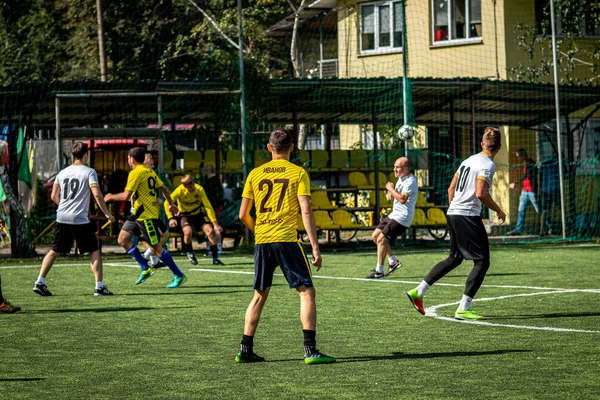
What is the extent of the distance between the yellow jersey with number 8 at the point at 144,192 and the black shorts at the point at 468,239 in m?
5.52

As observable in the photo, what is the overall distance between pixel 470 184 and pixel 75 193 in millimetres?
5455

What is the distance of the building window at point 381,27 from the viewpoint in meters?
34.3

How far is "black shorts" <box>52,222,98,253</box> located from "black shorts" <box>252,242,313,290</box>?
6006 mm

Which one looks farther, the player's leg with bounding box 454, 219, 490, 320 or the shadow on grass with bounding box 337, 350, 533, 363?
the player's leg with bounding box 454, 219, 490, 320

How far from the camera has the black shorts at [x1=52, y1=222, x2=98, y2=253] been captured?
14.1m

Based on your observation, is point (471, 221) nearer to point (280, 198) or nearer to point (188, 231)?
point (280, 198)

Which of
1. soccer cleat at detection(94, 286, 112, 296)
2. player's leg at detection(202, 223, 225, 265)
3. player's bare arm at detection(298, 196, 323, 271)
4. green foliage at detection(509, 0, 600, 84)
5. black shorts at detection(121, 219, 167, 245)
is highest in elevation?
green foliage at detection(509, 0, 600, 84)

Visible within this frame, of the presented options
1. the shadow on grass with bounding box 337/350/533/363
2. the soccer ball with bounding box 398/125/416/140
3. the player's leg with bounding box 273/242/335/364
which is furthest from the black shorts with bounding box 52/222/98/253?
the soccer ball with bounding box 398/125/416/140

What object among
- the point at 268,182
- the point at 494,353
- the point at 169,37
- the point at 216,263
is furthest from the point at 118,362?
the point at 169,37

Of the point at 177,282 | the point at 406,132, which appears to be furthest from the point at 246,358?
the point at 406,132

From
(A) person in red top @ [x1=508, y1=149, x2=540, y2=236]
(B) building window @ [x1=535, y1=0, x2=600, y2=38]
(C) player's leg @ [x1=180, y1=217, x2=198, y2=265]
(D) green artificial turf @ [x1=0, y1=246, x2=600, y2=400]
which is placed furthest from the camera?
(B) building window @ [x1=535, y1=0, x2=600, y2=38]

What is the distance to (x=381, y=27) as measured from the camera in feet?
115

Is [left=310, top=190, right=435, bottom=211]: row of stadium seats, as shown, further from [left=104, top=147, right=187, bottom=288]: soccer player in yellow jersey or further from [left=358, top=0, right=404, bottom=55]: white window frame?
[left=358, top=0, right=404, bottom=55]: white window frame

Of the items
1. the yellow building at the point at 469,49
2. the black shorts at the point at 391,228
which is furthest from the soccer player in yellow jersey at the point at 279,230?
the yellow building at the point at 469,49
